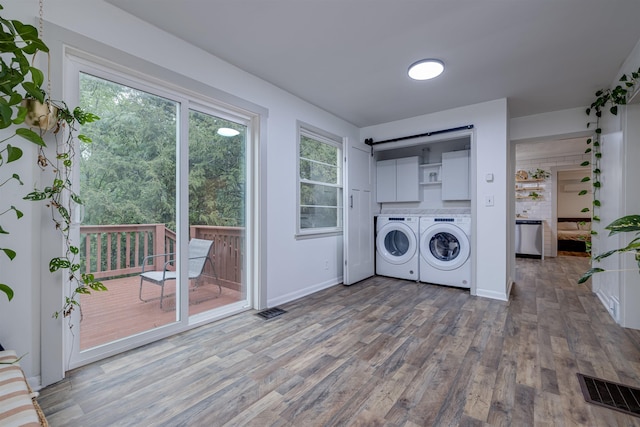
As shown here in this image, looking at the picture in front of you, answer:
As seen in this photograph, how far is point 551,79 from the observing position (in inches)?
110

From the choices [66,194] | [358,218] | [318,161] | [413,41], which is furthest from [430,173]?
[66,194]

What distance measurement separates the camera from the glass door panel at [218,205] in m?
2.45

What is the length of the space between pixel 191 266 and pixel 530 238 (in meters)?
6.98

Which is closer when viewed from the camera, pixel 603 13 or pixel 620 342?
pixel 603 13

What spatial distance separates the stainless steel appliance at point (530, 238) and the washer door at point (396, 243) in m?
3.83

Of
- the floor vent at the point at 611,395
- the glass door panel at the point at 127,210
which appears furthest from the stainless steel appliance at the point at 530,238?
the glass door panel at the point at 127,210

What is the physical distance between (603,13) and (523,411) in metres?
2.57

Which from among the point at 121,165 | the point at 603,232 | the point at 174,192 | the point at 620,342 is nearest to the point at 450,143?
the point at 603,232

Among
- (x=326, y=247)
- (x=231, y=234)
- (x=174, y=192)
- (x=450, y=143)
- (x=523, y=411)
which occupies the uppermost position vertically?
(x=450, y=143)

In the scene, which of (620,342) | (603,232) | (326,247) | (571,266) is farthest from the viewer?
(571,266)

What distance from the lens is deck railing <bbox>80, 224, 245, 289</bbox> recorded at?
73.9 inches

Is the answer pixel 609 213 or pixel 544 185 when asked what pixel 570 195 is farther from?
pixel 609 213

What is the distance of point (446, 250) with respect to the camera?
3.96 m

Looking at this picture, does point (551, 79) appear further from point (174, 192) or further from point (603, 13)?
point (174, 192)
